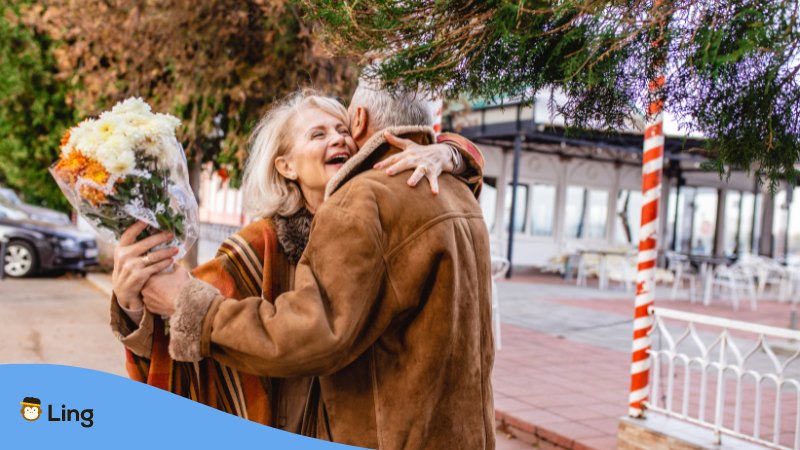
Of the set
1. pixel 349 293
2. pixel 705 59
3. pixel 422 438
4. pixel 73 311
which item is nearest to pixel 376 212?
pixel 349 293

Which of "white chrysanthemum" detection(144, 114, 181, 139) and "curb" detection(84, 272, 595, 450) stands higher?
"white chrysanthemum" detection(144, 114, 181, 139)

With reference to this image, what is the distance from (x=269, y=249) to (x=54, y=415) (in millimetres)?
673

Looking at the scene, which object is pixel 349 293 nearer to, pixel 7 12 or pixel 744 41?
pixel 744 41

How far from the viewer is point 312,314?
61.5 inches

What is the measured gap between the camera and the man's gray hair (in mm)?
2006

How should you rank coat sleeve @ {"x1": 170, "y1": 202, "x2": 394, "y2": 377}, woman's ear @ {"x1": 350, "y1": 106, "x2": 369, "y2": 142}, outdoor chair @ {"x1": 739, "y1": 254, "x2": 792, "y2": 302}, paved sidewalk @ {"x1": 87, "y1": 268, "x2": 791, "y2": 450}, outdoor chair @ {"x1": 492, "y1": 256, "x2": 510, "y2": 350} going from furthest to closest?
outdoor chair @ {"x1": 739, "y1": 254, "x2": 792, "y2": 302}
outdoor chair @ {"x1": 492, "y1": 256, "x2": 510, "y2": 350}
paved sidewalk @ {"x1": 87, "y1": 268, "x2": 791, "y2": 450}
woman's ear @ {"x1": 350, "y1": 106, "x2": 369, "y2": 142}
coat sleeve @ {"x1": 170, "y1": 202, "x2": 394, "y2": 377}

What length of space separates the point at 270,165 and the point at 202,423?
773mm

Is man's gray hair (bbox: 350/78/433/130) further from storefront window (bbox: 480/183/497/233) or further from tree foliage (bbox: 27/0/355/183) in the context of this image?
storefront window (bbox: 480/183/497/233)

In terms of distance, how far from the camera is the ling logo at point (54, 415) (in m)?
1.73

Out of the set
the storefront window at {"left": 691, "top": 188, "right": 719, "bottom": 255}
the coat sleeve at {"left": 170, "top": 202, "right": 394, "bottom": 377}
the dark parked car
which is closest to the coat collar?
the coat sleeve at {"left": 170, "top": 202, "right": 394, "bottom": 377}

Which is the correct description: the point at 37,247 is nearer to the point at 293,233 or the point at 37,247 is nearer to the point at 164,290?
the point at 293,233

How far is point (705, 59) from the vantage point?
161 centimetres

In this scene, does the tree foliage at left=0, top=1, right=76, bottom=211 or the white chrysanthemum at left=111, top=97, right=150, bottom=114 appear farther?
the tree foliage at left=0, top=1, right=76, bottom=211

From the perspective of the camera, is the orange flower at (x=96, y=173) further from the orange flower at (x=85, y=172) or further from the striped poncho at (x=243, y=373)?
the striped poncho at (x=243, y=373)
